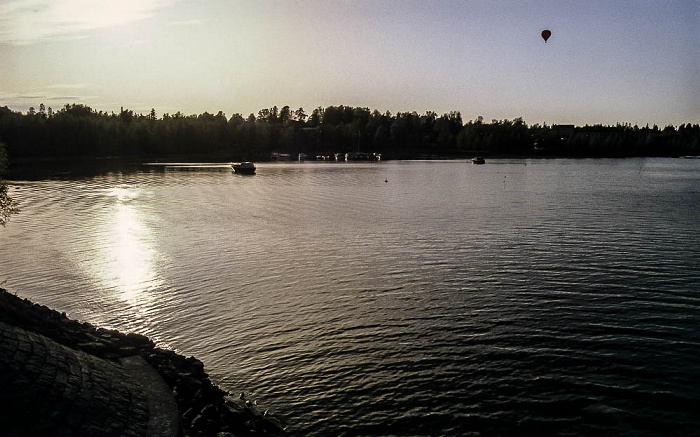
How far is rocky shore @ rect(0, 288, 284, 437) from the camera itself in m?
17.9

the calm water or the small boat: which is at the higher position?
the small boat

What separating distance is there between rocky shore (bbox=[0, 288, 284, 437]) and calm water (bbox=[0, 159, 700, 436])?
111 cm

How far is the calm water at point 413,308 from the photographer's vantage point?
20094mm

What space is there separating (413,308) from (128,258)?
2737 centimetres

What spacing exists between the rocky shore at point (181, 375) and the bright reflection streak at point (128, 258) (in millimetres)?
10796

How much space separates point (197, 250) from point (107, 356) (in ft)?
94.0

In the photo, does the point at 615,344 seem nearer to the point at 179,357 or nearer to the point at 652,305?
the point at 652,305

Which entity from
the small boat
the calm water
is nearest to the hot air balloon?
the calm water

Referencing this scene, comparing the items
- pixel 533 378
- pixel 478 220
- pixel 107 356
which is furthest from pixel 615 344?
pixel 478 220

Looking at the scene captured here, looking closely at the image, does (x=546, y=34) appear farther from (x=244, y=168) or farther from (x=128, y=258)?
(x=244, y=168)

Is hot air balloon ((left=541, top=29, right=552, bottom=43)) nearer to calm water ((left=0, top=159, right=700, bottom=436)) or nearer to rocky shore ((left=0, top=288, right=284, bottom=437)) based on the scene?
calm water ((left=0, top=159, right=700, bottom=436))

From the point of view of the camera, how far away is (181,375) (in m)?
20.6

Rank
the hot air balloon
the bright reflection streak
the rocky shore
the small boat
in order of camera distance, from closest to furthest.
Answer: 1. the rocky shore
2. the bright reflection streak
3. the hot air balloon
4. the small boat

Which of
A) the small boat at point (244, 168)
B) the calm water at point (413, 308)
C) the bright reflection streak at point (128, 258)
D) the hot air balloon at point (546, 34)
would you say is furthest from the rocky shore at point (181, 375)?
the small boat at point (244, 168)
